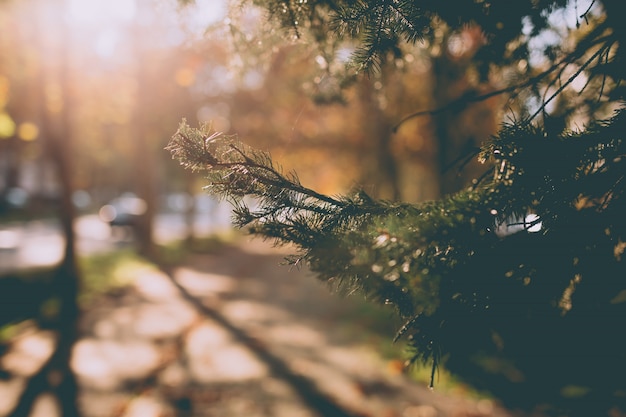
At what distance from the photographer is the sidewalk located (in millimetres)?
4711

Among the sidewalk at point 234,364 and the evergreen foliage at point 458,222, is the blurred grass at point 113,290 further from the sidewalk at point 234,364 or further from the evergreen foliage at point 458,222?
the evergreen foliage at point 458,222

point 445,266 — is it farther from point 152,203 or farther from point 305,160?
point 305,160

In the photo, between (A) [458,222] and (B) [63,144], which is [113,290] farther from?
(A) [458,222]

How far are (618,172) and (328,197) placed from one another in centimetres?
126

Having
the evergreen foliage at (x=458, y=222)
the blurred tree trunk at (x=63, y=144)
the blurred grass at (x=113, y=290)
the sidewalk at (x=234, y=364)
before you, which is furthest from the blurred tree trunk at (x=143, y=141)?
the evergreen foliage at (x=458, y=222)

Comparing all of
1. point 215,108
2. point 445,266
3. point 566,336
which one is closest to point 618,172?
point 445,266

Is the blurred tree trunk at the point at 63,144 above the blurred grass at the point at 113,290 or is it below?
above

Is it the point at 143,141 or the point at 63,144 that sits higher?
the point at 143,141

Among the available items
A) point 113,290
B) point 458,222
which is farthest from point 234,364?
point 113,290

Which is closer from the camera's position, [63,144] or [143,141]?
[63,144]

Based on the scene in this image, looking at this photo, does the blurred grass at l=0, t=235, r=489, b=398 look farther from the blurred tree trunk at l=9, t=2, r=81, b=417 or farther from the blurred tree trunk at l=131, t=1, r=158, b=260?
the blurred tree trunk at l=131, t=1, r=158, b=260

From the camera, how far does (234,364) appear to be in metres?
5.97

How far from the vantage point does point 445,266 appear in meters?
1.78

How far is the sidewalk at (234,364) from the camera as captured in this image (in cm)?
471
